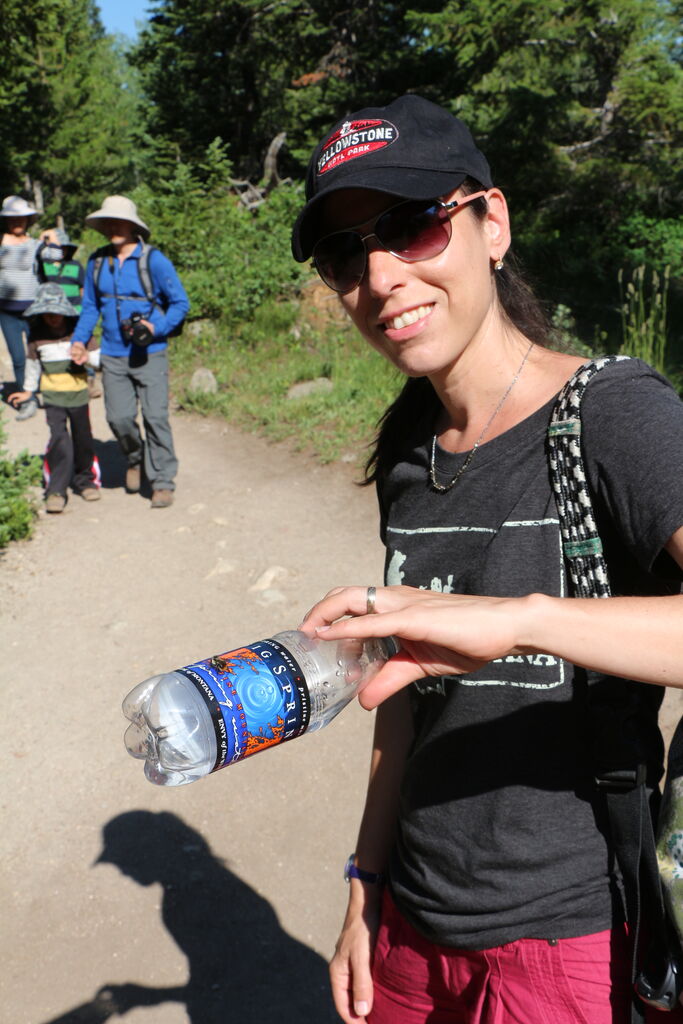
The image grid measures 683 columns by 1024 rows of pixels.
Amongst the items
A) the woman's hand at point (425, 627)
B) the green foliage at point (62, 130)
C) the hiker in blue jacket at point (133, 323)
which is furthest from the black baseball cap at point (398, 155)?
the green foliage at point (62, 130)

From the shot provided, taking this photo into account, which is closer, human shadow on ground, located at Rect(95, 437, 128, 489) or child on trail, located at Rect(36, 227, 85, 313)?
human shadow on ground, located at Rect(95, 437, 128, 489)

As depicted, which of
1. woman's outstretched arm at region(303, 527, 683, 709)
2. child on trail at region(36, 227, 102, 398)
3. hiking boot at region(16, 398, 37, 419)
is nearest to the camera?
woman's outstretched arm at region(303, 527, 683, 709)

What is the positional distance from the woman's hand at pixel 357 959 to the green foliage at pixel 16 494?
525cm

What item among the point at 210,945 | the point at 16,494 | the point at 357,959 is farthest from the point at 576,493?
the point at 16,494

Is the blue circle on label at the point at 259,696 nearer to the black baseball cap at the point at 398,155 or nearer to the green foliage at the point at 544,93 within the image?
the black baseball cap at the point at 398,155

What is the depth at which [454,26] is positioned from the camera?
12.9 m

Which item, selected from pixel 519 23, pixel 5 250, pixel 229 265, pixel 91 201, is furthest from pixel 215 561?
pixel 91 201

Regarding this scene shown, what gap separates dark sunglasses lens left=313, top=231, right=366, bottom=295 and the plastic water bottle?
68 cm

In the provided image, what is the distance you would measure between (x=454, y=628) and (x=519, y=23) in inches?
524

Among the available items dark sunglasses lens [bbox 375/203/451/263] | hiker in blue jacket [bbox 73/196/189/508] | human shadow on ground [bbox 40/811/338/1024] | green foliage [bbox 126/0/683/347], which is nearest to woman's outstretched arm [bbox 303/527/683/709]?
dark sunglasses lens [bbox 375/203/451/263]

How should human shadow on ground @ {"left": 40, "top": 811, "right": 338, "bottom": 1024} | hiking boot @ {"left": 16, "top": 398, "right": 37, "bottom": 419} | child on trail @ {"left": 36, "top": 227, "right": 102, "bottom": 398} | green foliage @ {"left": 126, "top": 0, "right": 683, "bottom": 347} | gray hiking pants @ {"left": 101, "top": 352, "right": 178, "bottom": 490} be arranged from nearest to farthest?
human shadow on ground @ {"left": 40, "top": 811, "right": 338, "bottom": 1024}
gray hiking pants @ {"left": 101, "top": 352, "right": 178, "bottom": 490}
child on trail @ {"left": 36, "top": 227, "right": 102, "bottom": 398}
hiking boot @ {"left": 16, "top": 398, "right": 37, "bottom": 419}
green foliage @ {"left": 126, "top": 0, "right": 683, "bottom": 347}

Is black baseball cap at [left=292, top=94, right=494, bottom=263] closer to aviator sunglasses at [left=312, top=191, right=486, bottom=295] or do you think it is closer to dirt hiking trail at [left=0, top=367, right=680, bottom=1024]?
aviator sunglasses at [left=312, top=191, right=486, bottom=295]

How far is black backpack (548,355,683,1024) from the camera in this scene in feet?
4.60

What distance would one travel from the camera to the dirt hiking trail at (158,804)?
3.29 meters
